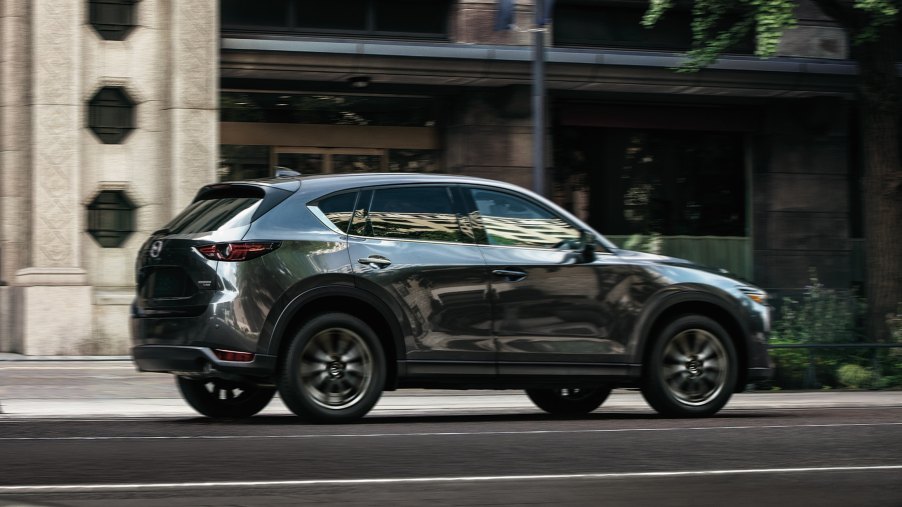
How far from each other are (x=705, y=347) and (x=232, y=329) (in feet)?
11.6

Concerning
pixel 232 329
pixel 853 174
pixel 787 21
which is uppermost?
pixel 787 21

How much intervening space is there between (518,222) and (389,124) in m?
10.0

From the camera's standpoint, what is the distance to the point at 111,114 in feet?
58.3

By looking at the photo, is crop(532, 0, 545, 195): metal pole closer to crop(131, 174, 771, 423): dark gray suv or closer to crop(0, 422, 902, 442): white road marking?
crop(131, 174, 771, 423): dark gray suv

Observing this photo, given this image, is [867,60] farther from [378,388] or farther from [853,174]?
[378,388]

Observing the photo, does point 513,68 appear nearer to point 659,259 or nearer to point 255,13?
point 255,13

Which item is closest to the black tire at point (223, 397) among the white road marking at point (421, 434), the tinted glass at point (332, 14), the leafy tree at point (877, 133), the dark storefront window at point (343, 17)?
the white road marking at point (421, 434)

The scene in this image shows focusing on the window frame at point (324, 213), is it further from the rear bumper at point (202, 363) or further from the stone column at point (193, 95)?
the stone column at point (193, 95)

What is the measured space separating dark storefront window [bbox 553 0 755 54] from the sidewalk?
6849 mm

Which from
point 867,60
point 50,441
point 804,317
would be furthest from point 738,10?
point 50,441

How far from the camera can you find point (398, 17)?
19.2m

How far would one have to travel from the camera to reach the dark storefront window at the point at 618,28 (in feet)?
65.7

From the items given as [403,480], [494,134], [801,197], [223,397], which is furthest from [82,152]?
[403,480]

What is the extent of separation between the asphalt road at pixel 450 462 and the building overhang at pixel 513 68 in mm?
8935
